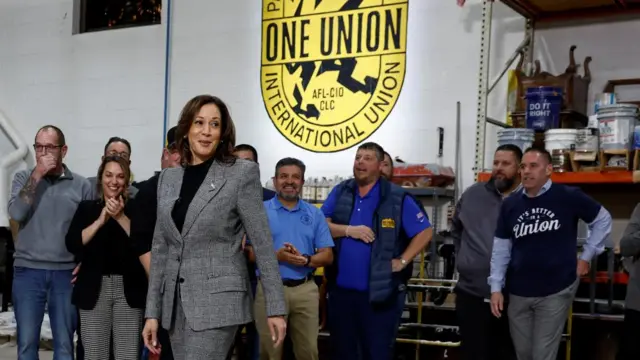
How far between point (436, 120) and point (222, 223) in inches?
159

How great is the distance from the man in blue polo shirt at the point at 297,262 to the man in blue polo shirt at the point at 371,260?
104 millimetres

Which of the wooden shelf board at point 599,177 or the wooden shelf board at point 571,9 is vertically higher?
the wooden shelf board at point 571,9

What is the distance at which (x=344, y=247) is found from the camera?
436 cm

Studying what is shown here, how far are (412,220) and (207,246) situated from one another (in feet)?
7.27

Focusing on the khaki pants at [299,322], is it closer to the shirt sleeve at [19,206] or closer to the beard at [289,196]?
the beard at [289,196]

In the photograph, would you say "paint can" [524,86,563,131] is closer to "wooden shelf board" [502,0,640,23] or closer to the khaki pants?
"wooden shelf board" [502,0,640,23]

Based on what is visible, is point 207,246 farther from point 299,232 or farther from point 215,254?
point 299,232

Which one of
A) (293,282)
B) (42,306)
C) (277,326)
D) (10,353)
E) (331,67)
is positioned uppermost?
(331,67)

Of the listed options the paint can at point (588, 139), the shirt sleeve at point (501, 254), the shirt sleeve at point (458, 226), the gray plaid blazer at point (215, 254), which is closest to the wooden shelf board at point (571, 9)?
the paint can at point (588, 139)

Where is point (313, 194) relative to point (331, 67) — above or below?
below

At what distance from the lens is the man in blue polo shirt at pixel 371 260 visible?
4.21 metres

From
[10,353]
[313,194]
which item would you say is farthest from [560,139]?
[10,353]

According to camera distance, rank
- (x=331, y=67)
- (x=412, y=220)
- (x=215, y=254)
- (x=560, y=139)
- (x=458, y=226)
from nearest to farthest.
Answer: (x=215, y=254) < (x=412, y=220) < (x=458, y=226) < (x=560, y=139) < (x=331, y=67)

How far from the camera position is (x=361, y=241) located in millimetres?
4309
